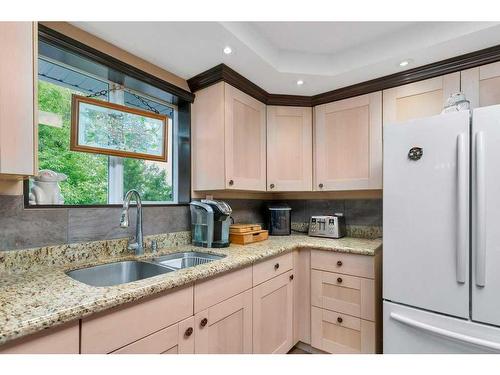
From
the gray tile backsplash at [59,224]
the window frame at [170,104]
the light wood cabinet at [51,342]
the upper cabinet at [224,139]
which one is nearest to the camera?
the light wood cabinet at [51,342]

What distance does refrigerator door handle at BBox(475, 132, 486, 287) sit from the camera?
1.18m

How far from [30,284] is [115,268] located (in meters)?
0.41

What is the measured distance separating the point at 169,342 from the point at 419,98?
215 centimetres

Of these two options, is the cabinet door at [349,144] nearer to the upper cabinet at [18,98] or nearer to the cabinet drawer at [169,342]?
the cabinet drawer at [169,342]

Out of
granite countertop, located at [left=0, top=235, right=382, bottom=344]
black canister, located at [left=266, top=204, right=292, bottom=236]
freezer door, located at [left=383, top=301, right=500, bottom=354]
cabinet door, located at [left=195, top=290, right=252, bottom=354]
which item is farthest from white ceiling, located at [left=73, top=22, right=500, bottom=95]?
freezer door, located at [left=383, top=301, right=500, bottom=354]

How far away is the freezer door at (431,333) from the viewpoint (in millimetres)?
1188

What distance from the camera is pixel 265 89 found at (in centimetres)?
213

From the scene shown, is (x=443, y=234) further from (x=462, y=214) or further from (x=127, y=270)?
(x=127, y=270)

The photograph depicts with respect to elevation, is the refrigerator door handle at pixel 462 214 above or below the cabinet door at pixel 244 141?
below

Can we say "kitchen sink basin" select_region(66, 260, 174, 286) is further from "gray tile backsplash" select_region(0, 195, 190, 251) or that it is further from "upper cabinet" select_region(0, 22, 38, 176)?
"upper cabinet" select_region(0, 22, 38, 176)

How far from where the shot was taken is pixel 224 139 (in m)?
1.77

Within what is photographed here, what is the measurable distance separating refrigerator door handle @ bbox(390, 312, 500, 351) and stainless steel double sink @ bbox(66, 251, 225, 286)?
1.09m

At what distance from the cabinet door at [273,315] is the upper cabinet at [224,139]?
0.73 meters

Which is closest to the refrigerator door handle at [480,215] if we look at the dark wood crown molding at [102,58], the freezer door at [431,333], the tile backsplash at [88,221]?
the freezer door at [431,333]
